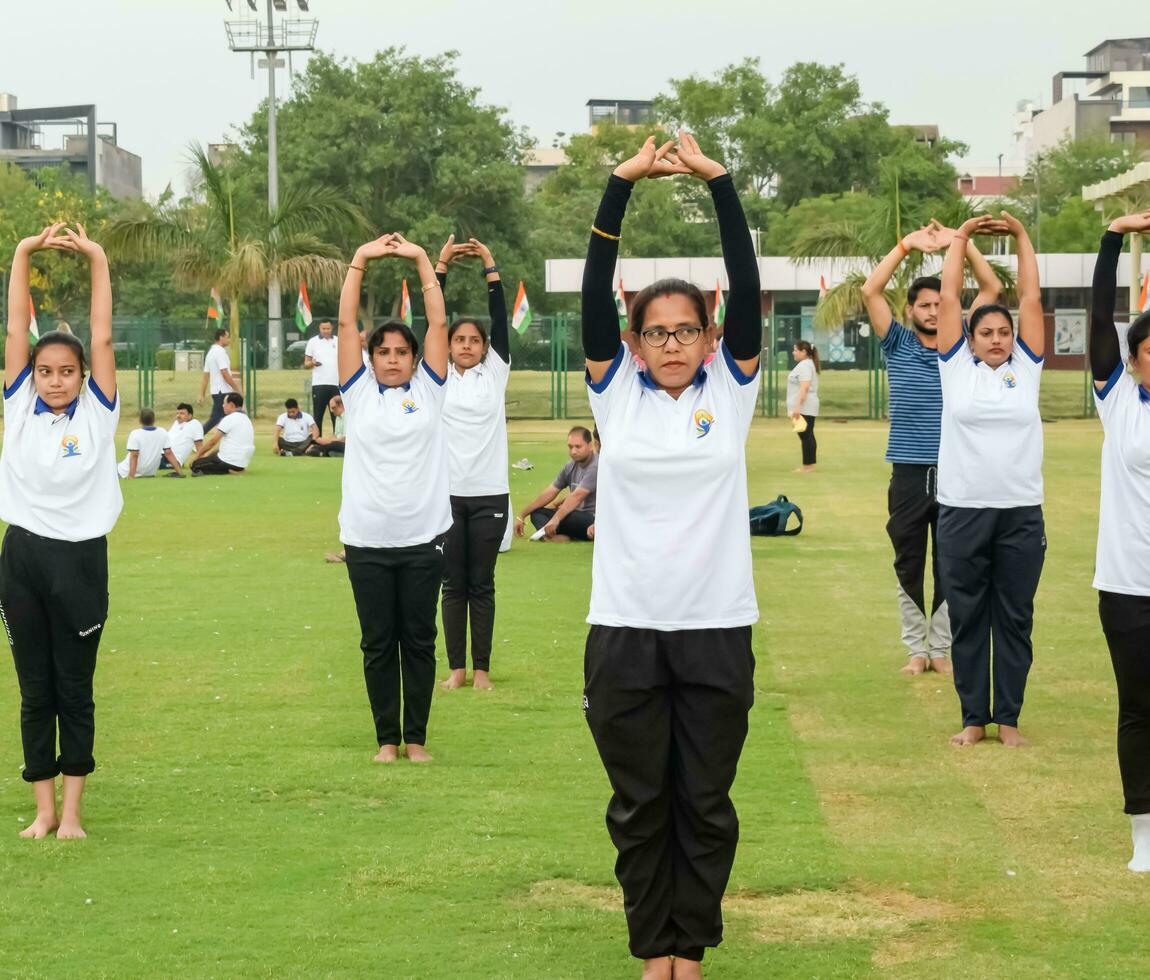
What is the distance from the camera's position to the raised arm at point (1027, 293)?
809cm

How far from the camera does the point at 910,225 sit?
1556 inches

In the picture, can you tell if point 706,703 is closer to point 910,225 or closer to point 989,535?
point 989,535

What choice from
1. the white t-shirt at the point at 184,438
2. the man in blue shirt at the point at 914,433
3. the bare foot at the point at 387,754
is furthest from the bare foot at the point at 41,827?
the white t-shirt at the point at 184,438

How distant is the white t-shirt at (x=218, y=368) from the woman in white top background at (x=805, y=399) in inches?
354

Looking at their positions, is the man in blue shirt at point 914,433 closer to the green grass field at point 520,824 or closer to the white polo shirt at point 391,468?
the green grass field at point 520,824

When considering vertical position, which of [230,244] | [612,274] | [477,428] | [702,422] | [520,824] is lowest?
[520,824]

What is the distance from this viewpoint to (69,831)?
23.0 ft

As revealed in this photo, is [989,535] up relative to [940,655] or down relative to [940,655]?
up

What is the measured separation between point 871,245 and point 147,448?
20.0 m

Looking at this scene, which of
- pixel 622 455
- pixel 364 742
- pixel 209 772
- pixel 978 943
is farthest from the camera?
pixel 364 742

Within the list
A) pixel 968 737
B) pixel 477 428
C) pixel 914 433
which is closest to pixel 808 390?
pixel 914 433

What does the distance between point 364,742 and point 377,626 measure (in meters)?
0.85

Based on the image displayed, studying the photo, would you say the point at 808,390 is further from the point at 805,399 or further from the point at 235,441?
the point at 235,441

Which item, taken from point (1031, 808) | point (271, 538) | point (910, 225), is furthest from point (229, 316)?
point (1031, 808)
